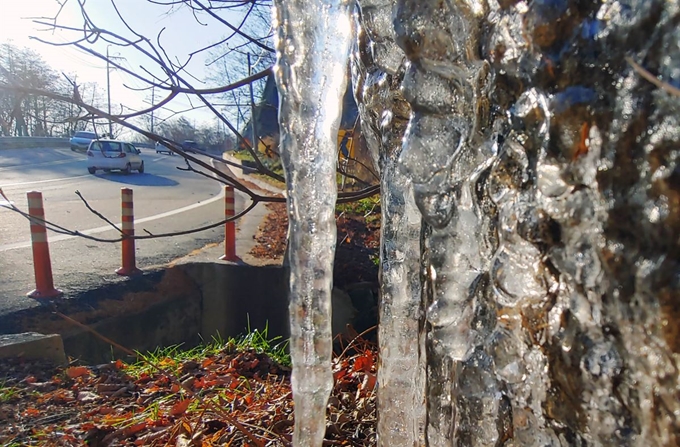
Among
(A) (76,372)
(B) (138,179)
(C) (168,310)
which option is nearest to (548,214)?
(A) (76,372)

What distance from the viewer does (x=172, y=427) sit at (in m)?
2.18

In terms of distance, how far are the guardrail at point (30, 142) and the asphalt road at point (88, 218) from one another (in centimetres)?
267

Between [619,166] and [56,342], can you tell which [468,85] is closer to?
[619,166]

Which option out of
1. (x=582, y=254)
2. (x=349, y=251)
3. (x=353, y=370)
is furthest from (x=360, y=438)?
(x=349, y=251)

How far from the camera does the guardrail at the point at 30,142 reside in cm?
2341

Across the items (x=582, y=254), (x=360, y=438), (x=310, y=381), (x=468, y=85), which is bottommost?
(x=360, y=438)

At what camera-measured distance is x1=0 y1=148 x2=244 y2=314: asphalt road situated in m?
5.46

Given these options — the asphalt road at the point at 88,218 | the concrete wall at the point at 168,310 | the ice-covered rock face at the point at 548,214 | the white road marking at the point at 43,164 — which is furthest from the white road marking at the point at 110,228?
the white road marking at the point at 43,164

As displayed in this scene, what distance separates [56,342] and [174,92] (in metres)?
2.39

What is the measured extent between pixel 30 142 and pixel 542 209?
30.9m

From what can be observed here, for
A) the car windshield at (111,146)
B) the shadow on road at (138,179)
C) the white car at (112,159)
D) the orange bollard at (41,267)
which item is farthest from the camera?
the car windshield at (111,146)

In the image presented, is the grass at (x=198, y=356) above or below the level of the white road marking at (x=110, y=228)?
above

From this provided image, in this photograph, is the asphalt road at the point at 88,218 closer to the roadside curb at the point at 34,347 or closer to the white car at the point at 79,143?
the roadside curb at the point at 34,347

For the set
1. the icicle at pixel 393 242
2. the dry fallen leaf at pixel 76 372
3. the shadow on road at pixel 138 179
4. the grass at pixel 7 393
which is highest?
the icicle at pixel 393 242
